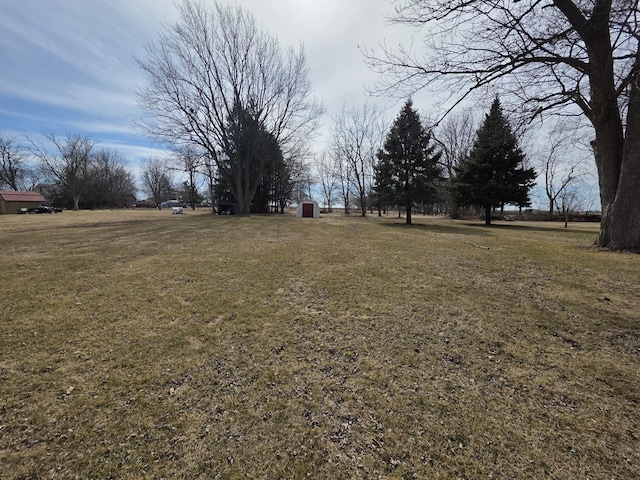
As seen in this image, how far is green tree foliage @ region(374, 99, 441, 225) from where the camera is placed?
67.5ft

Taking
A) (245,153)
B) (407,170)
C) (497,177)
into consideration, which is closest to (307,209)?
(245,153)

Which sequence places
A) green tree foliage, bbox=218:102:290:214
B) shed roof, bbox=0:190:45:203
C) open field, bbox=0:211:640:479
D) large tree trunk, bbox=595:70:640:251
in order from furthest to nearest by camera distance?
shed roof, bbox=0:190:45:203 → green tree foliage, bbox=218:102:290:214 → large tree trunk, bbox=595:70:640:251 → open field, bbox=0:211:640:479

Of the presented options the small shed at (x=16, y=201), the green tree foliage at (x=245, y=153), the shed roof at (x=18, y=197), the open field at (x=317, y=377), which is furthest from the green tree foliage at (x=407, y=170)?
the shed roof at (x=18, y=197)

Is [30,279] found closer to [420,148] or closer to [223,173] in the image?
[420,148]

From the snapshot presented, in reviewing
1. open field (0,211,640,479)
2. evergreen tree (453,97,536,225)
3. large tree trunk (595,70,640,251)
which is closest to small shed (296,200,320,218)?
evergreen tree (453,97,536,225)

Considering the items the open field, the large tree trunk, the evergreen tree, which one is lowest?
the open field

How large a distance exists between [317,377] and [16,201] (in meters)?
56.6

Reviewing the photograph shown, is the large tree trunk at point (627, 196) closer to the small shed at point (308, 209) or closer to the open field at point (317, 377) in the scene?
the open field at point (317, 377)

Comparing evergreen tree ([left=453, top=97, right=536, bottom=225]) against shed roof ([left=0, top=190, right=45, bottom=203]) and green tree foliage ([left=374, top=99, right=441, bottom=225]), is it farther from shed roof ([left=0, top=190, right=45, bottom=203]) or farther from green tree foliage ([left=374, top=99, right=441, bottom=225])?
shed roof ([left=0, top=190, right=45, bottom=203])

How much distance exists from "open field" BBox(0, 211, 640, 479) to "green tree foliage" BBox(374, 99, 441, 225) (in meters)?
16.1

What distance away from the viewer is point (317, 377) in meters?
2.63

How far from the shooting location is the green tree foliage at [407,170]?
2056cm

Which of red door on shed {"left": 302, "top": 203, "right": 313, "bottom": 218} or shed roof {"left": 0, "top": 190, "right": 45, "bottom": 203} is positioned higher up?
shed roof {"left": 0, "top": 190, "right": 45, "bottom": 203}

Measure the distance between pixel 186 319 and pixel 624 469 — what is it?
432 cm
